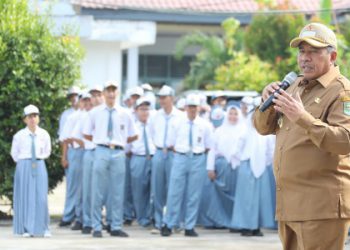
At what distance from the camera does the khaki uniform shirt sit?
5.71 metres

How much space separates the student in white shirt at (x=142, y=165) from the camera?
14.2 metres

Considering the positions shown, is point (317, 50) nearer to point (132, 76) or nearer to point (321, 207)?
point (321, 207)

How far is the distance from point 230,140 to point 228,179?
76cm

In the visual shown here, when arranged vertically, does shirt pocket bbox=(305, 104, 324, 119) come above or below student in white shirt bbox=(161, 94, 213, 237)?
above

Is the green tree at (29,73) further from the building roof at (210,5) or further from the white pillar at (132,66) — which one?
the building roof at (210,5)

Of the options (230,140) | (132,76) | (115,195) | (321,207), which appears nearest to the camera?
(321,207)

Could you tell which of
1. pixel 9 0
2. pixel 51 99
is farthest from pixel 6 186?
pixel 9 0

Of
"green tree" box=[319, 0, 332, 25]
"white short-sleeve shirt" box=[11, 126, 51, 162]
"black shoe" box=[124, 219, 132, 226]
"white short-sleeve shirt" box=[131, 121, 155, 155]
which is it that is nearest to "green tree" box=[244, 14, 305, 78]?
"green tree" box=[319, 0, 332, 25]

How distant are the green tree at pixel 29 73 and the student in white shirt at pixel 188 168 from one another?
2306mm

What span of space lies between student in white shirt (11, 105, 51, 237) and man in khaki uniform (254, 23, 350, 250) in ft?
24.0

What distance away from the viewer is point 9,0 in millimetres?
14438

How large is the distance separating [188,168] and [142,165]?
135 cm

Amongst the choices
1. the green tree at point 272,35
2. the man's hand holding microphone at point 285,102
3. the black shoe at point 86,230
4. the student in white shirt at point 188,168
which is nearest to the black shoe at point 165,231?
the student in white shirt at point 188,168

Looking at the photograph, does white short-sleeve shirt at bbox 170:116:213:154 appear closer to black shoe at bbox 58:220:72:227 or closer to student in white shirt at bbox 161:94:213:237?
student in white shirt at bbox 161:94:213:237
